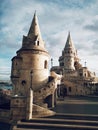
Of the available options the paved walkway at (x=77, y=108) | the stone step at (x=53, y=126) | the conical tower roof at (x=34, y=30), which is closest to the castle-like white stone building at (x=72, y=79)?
the paved walkway at (x=77, y=108)

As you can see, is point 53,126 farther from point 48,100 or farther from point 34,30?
point 34,30

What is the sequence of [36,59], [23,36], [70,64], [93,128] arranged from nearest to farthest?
[93,128] < [36,59] < [23,36] < [70,64]

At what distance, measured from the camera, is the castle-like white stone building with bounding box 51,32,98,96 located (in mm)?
50009

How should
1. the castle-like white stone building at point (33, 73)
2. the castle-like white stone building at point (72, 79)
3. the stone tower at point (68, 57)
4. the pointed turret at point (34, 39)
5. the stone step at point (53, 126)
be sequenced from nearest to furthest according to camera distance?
the stone step at point (53, 126) < the castle-like white stone building at point (33, 73) < the pointed turret at point (34, 39) < the castle-like white stone building at point (72, 79) < the stone tower at point (68, 57)

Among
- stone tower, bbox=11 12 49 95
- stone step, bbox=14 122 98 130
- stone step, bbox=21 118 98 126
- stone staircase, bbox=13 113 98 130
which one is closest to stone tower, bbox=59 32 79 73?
stone tower, bbox=11 12 49 95

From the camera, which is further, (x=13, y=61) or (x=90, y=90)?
(x=90, y=90)

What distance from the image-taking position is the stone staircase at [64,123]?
63.0 ft

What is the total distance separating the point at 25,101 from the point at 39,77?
10732 millimetres

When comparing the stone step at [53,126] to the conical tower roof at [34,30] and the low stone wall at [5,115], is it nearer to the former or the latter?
the low stone wall at [5,115]

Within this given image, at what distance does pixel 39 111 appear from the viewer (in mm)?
23281

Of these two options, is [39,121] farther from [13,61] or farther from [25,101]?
[13,61]

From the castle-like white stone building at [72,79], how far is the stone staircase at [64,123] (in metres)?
25.9

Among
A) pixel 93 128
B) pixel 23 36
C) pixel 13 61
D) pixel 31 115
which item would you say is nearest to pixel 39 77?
pixel 13 61

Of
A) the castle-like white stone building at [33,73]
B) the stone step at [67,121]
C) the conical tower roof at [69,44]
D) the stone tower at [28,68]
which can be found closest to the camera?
the stone step at [67,121]
